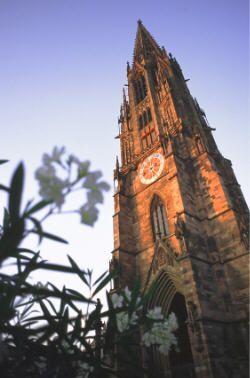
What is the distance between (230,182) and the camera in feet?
55.0

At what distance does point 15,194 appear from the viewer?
1159mm

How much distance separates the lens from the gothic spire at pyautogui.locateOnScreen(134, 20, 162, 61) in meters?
29.7

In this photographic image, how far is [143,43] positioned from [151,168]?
69.6 feet

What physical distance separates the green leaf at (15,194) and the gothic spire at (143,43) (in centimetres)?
3135

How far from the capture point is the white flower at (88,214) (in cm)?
125

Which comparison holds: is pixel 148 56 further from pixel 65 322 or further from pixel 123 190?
pixel 65 322

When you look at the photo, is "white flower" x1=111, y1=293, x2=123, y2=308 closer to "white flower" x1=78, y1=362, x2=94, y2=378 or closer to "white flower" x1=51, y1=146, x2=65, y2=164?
"white flower" x1=78, y1=362, x2=94, y2=378

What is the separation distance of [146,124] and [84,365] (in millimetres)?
21003

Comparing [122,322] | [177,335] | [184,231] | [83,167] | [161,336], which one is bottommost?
[161,336]

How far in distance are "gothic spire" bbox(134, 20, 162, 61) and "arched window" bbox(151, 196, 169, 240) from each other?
2008cm

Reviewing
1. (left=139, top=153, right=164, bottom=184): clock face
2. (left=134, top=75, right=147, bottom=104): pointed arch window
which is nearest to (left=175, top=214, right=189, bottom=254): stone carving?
(left=139, top=153, right=164, bottom=184): clock face

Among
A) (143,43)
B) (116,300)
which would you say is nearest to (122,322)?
(116,300)

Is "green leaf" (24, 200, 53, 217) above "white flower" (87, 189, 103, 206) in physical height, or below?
below

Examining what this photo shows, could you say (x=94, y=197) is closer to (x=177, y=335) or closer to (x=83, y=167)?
(x=83, y=167)
